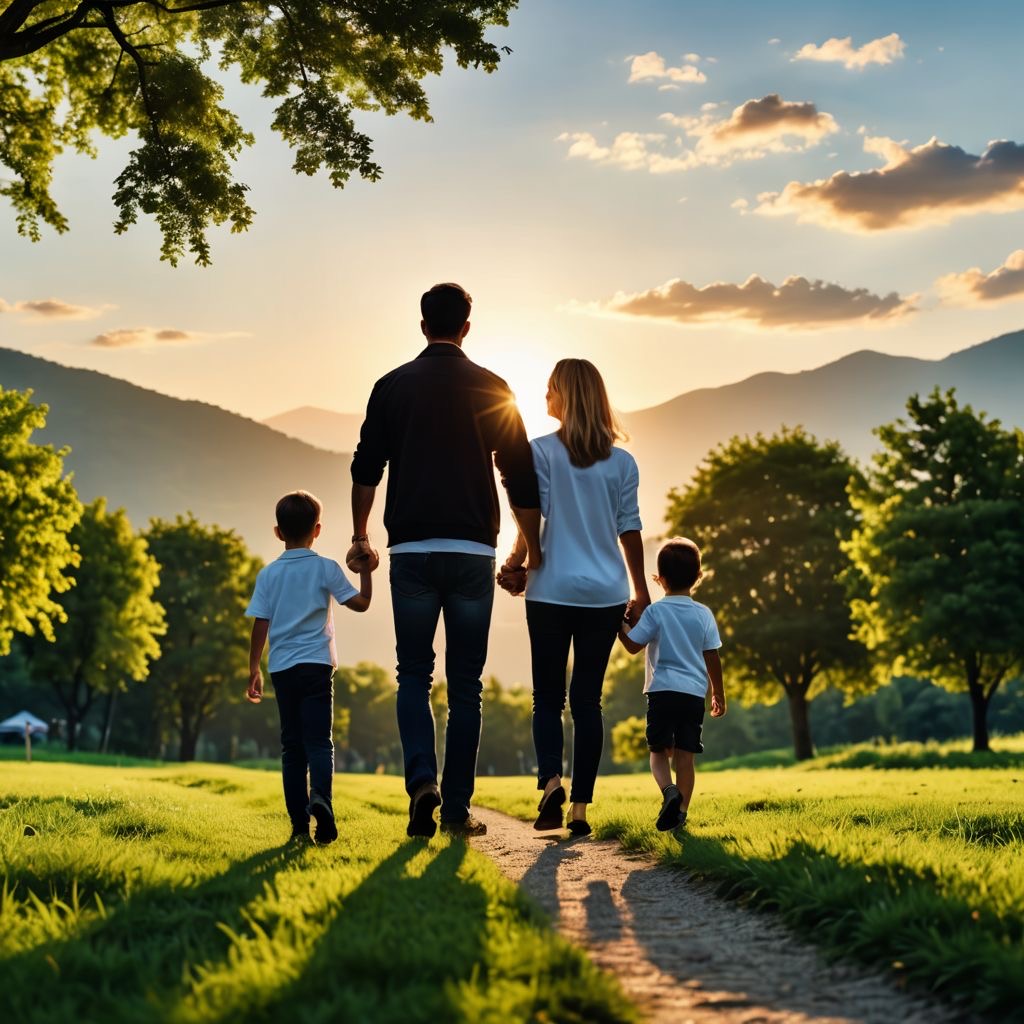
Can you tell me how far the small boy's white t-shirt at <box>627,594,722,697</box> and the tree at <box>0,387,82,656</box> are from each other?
998 inches

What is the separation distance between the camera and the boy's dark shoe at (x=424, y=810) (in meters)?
6.52

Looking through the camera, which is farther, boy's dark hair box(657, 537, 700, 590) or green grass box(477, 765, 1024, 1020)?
boy's dark hair box(657, 537, 700, 590)

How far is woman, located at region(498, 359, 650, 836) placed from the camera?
7.36 metres

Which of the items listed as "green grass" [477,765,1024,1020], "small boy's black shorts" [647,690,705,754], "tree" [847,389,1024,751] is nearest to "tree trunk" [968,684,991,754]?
"tree" [847,389,1024,751]

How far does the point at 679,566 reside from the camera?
7934mm

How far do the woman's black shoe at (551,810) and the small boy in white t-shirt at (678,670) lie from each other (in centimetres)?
73

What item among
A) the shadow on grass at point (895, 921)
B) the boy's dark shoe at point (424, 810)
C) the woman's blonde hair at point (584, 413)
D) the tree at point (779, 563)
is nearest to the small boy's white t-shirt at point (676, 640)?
the woman's blonde hair at point (584, 413)

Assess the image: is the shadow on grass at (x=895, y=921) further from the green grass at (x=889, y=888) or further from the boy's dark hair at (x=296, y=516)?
the boy's dark hair at (x=296, y=516)

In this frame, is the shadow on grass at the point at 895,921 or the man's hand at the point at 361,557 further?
the man's hand at the point at 361,557

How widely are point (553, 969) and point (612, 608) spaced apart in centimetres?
414

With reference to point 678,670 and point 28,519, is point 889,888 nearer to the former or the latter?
point 678,670

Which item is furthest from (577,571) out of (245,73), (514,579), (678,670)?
(245,73)

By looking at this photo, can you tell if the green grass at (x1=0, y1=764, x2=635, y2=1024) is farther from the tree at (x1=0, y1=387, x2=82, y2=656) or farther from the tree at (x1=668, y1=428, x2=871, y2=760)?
the tree at (x1=668, y1=428, x2=871, y2=760)

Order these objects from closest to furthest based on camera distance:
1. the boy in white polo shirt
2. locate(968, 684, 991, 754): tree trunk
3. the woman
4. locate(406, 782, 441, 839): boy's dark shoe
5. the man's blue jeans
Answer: locate(406, 782, 441, 839): boy's dark shoe < the man's blue jeans < the boy in white polo shirt < the woman < locate(968, 684, 991, 754): tree trunk
